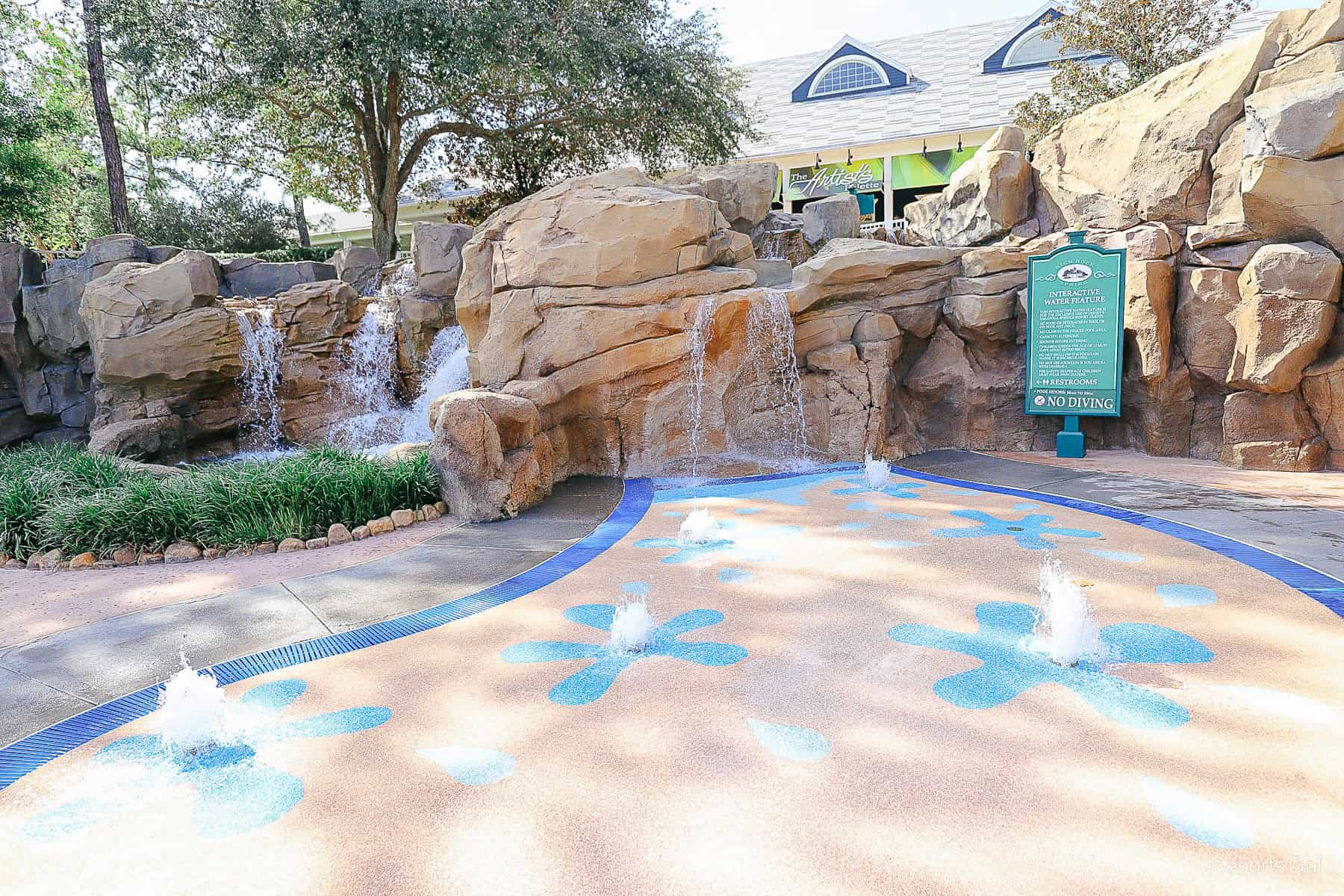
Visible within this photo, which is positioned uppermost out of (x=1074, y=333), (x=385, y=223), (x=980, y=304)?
(x=385, y=223)

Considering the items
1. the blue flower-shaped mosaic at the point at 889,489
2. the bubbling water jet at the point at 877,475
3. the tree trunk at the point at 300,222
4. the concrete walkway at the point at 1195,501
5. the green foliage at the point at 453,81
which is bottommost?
the blue flower-shaped mosaic at the point at 889,489

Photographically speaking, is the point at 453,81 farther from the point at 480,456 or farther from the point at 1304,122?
the point at 1304,122

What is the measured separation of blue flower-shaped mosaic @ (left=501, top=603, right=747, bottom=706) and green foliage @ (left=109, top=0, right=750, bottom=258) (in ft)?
39.1

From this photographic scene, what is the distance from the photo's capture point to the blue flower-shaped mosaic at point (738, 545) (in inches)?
197

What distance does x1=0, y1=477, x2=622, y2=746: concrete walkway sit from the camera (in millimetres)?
3352

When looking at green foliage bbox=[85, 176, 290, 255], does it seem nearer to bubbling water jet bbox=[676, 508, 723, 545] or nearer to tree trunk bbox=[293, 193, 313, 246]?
tree trunk bbox=[293, 193, 313, 246]

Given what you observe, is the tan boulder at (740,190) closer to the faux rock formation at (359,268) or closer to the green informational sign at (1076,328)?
the green informational sign at (1076,328)

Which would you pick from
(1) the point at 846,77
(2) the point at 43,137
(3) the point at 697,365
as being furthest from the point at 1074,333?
(2) the point at 43,137

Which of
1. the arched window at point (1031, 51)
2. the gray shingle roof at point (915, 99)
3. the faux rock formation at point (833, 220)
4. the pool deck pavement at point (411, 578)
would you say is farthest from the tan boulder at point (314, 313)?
the arched window at point (1031, 51)

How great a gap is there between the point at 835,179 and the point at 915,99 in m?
3.06

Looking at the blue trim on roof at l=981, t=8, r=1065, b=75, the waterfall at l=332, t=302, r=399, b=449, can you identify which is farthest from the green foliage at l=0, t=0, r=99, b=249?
the blue trim on roof at l=981, t=8, r=1065, b=75

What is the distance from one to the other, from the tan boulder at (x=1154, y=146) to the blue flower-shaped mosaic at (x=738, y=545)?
5.81 m

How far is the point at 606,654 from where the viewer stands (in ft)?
11.5

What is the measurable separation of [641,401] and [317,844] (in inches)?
241
